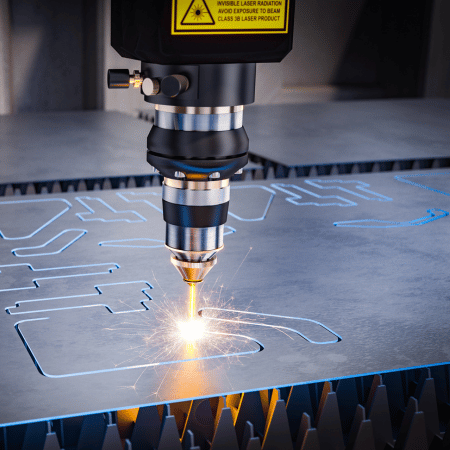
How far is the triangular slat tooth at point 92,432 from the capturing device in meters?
1.14

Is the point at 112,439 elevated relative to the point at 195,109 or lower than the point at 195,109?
lower

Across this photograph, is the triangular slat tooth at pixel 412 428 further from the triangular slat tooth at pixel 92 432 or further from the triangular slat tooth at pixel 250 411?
the triangular slat tooth at pixel 92 432

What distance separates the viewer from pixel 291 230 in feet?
7.13

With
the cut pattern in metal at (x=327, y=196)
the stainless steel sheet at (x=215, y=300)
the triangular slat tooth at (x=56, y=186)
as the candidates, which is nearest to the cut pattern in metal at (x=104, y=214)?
the stainless steel sheet at (x=215, y=300)

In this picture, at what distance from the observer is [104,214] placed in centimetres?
Result: 227

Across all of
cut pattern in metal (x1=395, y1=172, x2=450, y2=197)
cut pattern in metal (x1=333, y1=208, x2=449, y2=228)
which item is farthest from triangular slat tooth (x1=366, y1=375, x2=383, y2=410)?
cut pattern in metal (x1=395, y1=172, x2=450, y2=197)

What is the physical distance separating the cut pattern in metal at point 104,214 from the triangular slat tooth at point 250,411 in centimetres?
106

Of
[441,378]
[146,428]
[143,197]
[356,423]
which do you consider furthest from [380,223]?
[146,428]

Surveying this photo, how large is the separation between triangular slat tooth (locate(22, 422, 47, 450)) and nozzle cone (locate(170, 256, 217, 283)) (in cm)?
34

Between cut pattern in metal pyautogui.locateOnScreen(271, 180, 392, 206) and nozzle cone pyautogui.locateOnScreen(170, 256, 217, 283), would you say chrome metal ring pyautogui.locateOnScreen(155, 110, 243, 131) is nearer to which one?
nozzle cone pyautogui.locateOnScreen(170, 256, 217, 283)

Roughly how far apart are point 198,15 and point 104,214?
53.7 inches

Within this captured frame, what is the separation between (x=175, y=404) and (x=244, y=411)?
13cm

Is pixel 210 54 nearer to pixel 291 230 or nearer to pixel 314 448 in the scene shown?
pixel 314 448

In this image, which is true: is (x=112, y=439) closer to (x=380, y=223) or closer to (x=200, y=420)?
(x=200, y=420)
